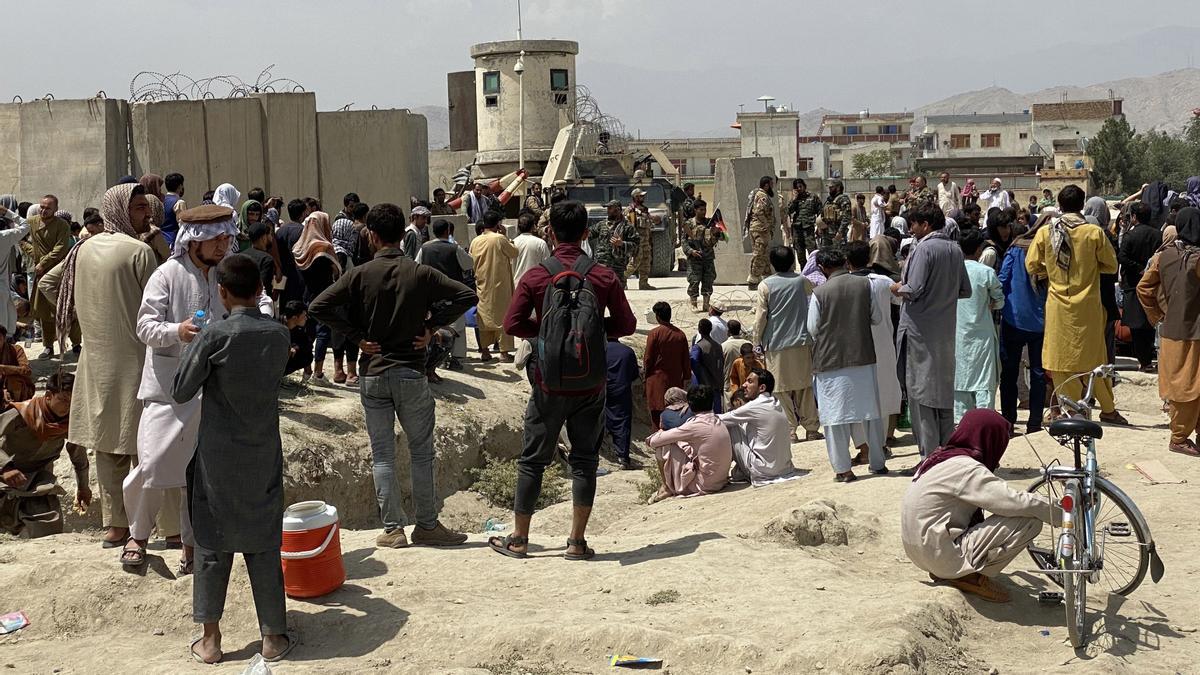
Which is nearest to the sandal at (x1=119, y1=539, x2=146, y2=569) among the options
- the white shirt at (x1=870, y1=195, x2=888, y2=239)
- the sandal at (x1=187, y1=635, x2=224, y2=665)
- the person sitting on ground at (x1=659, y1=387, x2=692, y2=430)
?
the sandal at (x1=187, y1=635, x2=224, y2=665)

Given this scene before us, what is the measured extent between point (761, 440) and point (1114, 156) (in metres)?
66.6

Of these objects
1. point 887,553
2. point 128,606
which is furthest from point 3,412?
point 887,553

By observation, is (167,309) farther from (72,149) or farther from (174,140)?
(72,149)

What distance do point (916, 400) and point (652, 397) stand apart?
133 inches

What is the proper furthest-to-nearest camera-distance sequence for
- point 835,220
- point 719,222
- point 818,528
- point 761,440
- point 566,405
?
1. point 719,222
2. point 835,220
3. point 761,440
4. point 818,528
5. point 566,405

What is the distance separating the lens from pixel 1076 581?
540cm

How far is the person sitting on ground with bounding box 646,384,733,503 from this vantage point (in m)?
9.34

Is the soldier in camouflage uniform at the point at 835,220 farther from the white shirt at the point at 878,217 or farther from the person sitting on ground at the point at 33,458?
the person sitting on ground at the point at 33,458

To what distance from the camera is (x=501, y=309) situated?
40.9 ft

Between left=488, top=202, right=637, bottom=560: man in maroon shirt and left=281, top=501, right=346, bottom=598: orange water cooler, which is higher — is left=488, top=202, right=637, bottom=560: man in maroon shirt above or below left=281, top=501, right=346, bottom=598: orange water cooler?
above

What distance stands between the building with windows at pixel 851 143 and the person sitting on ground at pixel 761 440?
6429 centimetres

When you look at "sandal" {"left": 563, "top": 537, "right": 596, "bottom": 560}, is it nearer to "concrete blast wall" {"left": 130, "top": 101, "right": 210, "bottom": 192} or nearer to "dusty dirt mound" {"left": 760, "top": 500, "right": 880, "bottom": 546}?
"dusty dirt mound" {"left": 760, "top": 500, "right": 880, "bottom": 546}

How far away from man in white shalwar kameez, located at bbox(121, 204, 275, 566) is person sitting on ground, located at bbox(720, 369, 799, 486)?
4687 millimetres

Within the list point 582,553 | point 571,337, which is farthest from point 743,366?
point 571,337
